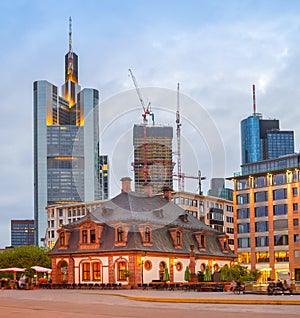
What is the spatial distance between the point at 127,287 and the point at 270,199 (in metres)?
58.4

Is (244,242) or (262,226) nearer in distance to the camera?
(262,226)

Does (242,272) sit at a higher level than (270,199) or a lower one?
lower

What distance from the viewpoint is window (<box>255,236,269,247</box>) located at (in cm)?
12412

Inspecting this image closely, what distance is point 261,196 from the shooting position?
125438 mm

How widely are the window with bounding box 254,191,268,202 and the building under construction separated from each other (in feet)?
57.9

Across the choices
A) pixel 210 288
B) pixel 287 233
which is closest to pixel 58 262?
pixel 210 288

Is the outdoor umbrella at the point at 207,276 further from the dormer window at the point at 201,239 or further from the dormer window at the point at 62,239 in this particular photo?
the dormer window at the point at 62,239

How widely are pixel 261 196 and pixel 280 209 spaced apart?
5.08 metres

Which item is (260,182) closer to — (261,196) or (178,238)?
(261,196)

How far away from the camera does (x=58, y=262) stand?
82.6 metres

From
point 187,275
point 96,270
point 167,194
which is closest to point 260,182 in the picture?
point 167,194

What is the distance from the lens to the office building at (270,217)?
120 meters

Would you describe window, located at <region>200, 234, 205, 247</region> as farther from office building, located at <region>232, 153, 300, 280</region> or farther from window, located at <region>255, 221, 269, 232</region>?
window, located at <region>255, 221, 269, 232</region>

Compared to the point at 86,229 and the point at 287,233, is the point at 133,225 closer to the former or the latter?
the point at 86,229
